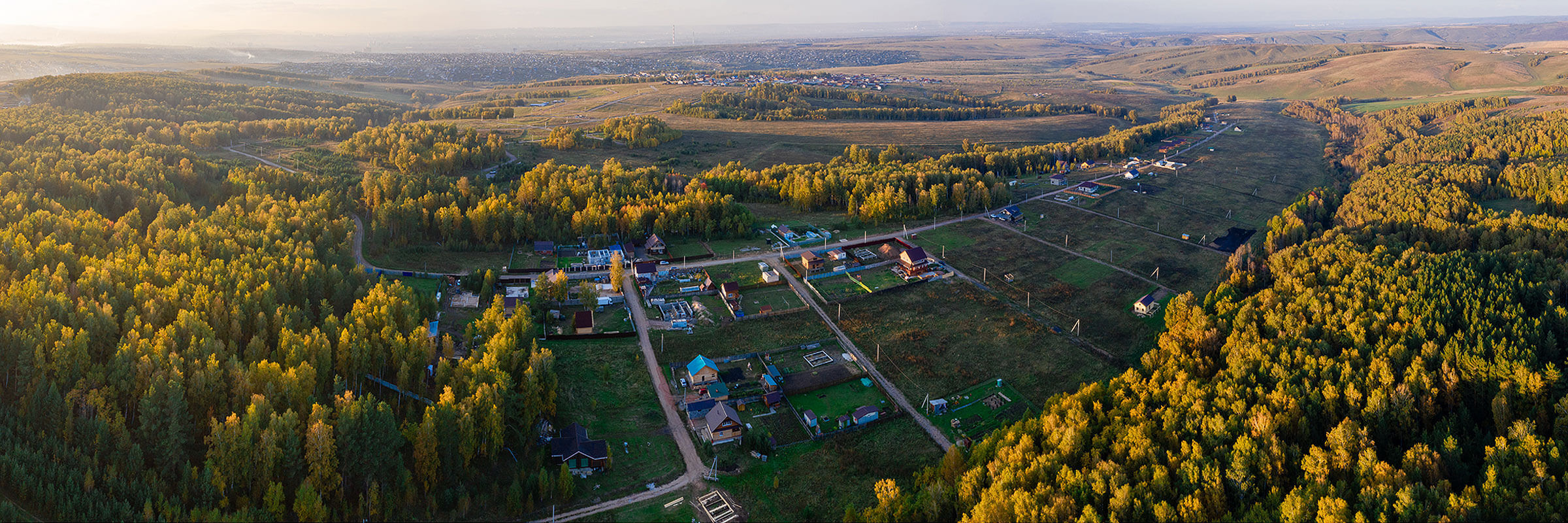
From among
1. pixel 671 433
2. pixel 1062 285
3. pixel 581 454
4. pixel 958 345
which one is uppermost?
pixel 1062 285

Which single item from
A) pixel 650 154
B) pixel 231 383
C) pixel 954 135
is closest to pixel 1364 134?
pixel 954 135

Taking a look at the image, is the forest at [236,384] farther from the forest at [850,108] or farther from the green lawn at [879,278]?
the forest at [850,108]

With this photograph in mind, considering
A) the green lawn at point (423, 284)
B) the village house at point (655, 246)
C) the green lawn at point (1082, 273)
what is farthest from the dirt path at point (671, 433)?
the green lawn at point (1082, 273)

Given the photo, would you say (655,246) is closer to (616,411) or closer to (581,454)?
(616,411)

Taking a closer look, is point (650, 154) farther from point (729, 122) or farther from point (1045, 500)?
point (1045, 500)

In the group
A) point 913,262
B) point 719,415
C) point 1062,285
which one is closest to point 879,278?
point 913,262

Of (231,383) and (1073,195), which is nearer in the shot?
(231,383)

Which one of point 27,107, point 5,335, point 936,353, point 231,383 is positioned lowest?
point 936,353

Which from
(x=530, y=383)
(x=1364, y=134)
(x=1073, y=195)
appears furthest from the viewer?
(x=1364, y=134)
